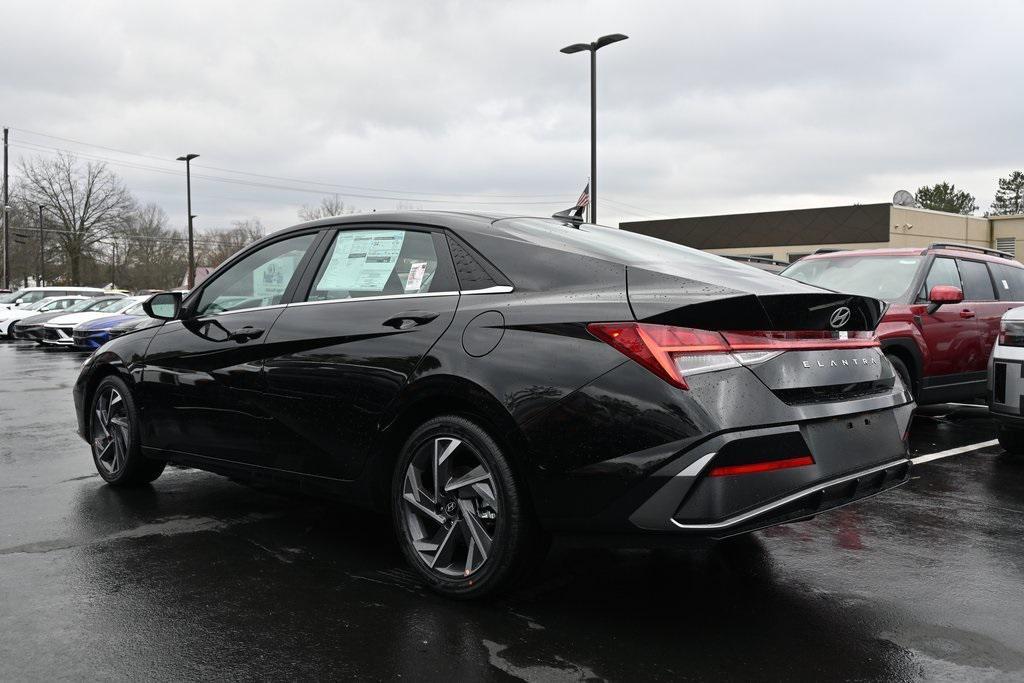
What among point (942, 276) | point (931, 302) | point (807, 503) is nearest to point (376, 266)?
point (807, 503)

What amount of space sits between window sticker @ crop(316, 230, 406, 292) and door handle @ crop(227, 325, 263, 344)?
422mm

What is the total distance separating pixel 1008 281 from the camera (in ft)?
31.5

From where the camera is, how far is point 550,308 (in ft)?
11.3

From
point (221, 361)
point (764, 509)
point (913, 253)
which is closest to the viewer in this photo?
point (764, 509)

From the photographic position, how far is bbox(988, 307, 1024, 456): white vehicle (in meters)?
6.36

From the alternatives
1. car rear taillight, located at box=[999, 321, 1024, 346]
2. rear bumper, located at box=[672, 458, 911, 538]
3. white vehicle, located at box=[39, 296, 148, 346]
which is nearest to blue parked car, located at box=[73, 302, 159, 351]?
white vehicle, located at box=[39, 296, 148, 346]

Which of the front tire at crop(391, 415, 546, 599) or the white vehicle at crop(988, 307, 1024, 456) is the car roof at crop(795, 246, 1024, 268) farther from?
the front tire at crop(391, 415, 546, 599)

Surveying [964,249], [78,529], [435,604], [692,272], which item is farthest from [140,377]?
[964,249]

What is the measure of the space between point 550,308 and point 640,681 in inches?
53.6

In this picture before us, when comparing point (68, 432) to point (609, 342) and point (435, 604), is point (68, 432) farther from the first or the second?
point (609, 342)

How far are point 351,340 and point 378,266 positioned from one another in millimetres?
393

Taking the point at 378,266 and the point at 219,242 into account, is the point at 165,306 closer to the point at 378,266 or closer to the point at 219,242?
the point at 378,266

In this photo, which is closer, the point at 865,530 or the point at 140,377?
the point at 865,530

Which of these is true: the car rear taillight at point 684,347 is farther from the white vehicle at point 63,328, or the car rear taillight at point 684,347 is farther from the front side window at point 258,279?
the white vehicle at point 63,328
